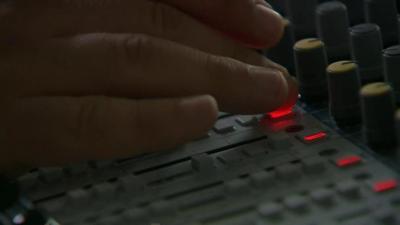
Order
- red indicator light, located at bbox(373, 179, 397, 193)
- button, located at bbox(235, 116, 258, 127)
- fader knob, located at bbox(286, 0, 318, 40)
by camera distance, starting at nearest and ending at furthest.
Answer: red indicator light, located at bbox(373, 179, 397, 193), button, located at bbox(235, 116, 258, 127), fader knob, located at bbox(286, 0, 318, 40)

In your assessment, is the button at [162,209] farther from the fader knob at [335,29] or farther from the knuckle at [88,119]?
the fader knob at [335,29]

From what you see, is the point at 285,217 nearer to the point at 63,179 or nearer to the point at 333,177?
the point at 333,177

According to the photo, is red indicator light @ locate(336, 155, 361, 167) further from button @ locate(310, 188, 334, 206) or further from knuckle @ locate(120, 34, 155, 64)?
knuckle @ locate(120, 34, 155, 64)

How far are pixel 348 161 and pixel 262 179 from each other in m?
0.09

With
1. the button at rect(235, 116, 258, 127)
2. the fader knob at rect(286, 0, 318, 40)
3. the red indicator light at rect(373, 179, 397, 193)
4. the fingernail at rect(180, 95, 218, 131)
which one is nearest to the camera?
the red indicator light at rect(373, 179, 397, 193)

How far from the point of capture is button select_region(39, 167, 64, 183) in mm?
975

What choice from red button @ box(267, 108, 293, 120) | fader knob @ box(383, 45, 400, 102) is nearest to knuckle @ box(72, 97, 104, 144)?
red button @ box(267, 108, 293, 120)

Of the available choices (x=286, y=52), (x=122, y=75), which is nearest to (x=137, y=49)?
(x=122, y=75)

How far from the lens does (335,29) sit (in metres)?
1.06

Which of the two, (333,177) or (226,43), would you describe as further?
(226,43)

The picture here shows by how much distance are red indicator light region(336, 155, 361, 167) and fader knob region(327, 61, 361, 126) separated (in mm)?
85

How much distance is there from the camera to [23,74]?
0.96m

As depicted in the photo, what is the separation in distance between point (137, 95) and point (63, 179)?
14 cm

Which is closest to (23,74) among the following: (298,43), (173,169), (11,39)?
(11,39)
